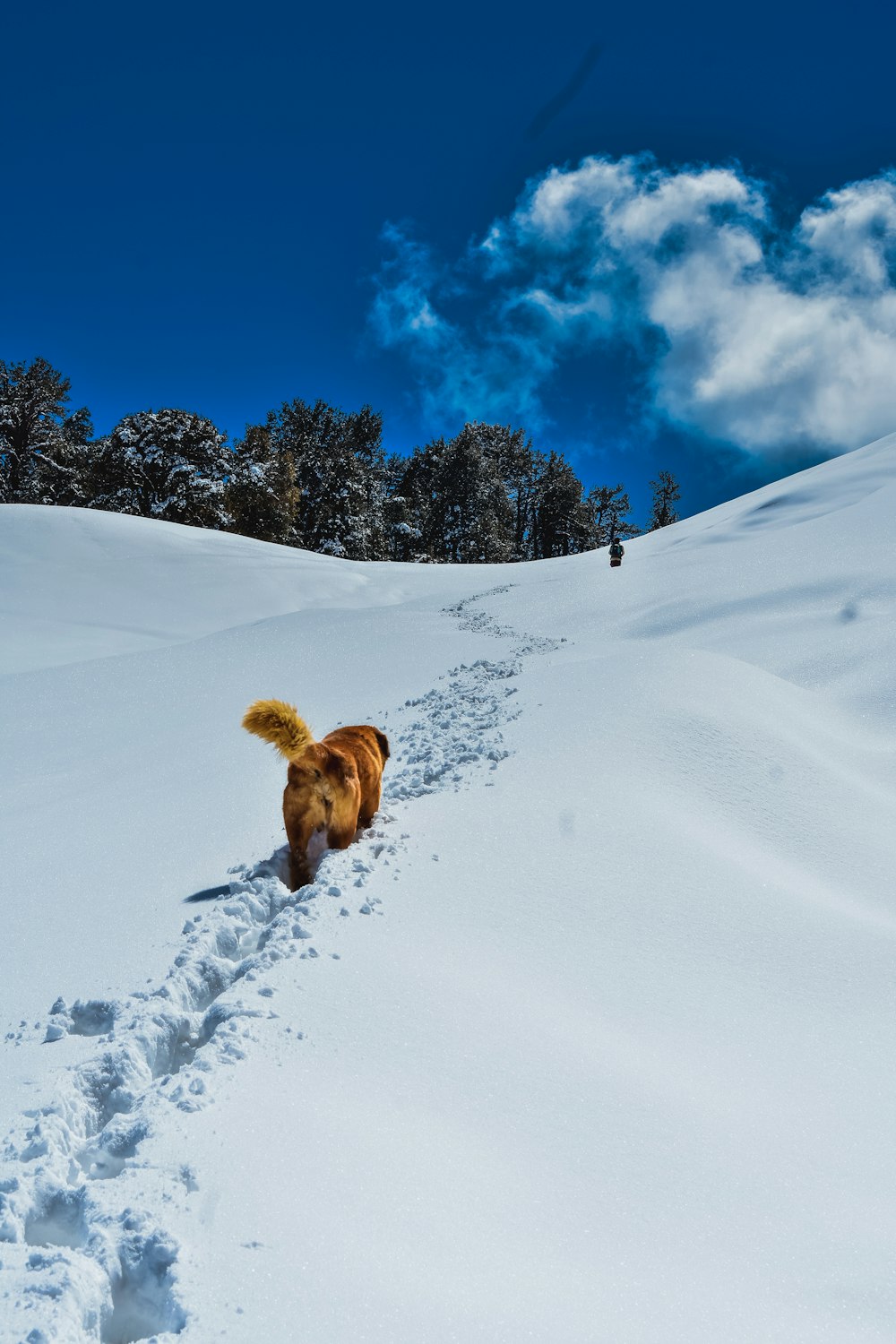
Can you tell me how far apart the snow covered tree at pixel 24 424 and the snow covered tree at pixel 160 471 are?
19.2ft

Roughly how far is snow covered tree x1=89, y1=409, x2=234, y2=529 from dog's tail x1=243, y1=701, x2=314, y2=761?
26271 mm

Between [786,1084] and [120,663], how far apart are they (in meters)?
8.51

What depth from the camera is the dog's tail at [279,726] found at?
3365mm

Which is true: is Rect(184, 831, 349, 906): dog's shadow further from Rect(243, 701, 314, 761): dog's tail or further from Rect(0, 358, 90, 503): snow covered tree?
Rect(0, 358, 90, 503): snow covered tree

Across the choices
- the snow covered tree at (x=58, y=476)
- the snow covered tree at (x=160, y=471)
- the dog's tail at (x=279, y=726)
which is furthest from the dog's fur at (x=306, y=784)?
the snow covered tree at (x=58, y=476)

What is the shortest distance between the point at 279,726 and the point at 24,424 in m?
34.8

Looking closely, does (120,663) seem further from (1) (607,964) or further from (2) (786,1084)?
(2) (786,1084)

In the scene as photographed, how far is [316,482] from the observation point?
3441 cm

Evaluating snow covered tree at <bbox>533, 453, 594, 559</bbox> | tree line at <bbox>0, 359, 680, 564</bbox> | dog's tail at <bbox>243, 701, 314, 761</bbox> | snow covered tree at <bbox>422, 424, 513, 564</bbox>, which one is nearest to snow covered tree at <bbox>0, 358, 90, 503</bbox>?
tree line at <bbox>0, 359, 680, 564</bbox>

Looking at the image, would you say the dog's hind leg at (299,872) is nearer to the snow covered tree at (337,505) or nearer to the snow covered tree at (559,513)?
the snow covered tree at (337,505)

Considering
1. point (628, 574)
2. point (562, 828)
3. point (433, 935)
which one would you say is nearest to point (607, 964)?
point (433, 935)

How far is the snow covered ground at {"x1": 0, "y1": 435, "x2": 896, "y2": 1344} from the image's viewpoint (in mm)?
1393

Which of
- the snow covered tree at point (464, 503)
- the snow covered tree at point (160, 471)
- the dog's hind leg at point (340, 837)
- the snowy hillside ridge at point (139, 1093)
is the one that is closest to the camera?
the snowy hillside ridge at point (139, 1093)

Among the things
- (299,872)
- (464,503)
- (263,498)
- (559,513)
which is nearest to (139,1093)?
(299,872)
